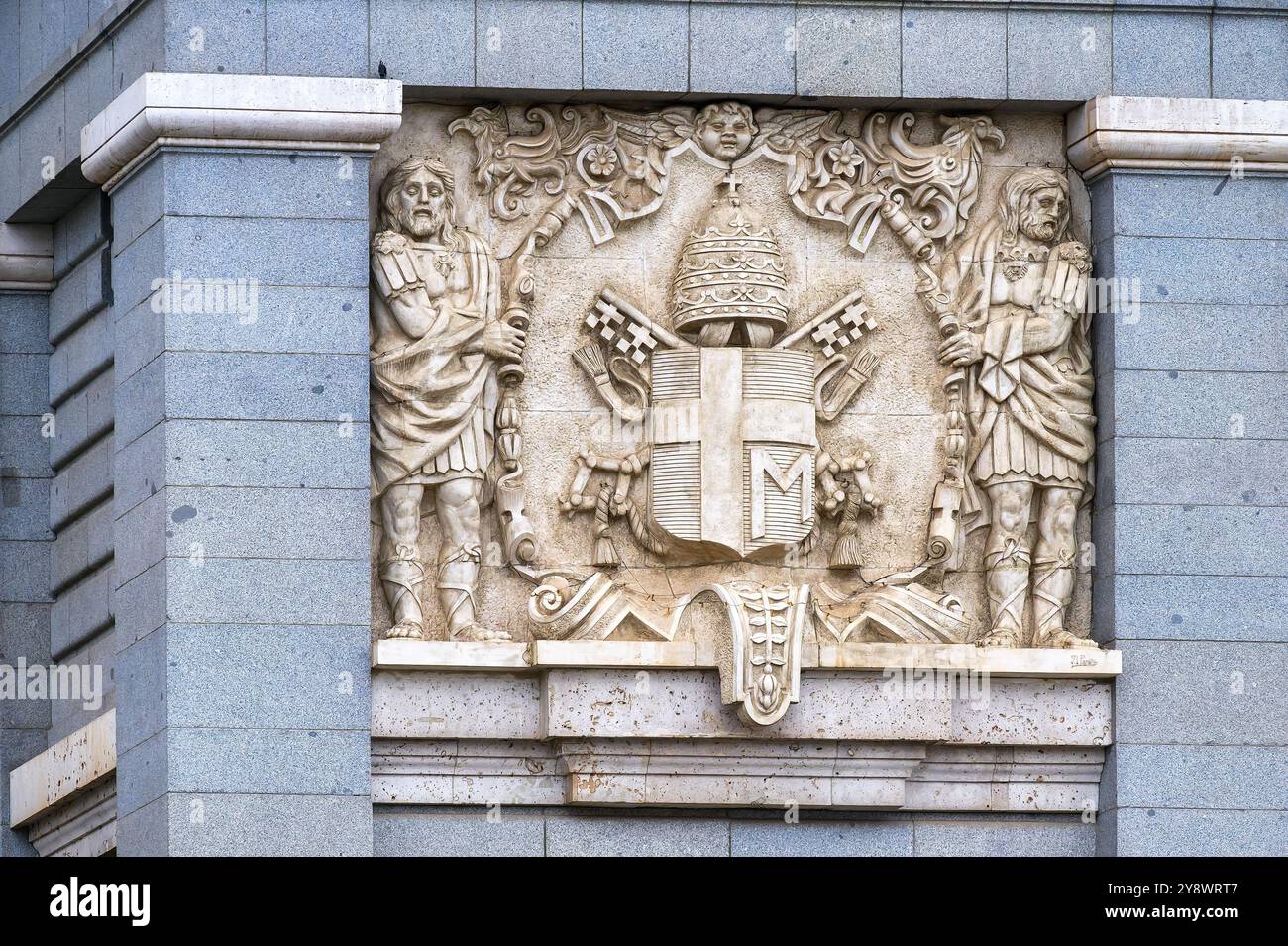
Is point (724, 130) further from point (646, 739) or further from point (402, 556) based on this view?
point (646, 739)

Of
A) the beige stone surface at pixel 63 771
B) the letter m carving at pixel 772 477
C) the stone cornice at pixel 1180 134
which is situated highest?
the stone cornice at pixel 1180 134

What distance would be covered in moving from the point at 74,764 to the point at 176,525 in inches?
104

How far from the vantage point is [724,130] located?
83.7ft

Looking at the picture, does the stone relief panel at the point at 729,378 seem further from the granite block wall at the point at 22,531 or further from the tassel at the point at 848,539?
the granite block wall at the point at 22,531

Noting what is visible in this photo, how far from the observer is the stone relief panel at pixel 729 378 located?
24922 millimetres

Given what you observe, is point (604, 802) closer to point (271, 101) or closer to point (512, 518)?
point (512, 518)

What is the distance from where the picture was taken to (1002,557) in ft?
83.0

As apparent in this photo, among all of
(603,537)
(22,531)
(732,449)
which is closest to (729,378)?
(732,449)

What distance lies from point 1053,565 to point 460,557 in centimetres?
384

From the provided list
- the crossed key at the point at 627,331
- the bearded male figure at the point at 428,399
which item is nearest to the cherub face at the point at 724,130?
the crossed key at the point at 627,331

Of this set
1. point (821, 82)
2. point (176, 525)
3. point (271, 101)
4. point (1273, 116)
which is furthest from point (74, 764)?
point (1273, 116)

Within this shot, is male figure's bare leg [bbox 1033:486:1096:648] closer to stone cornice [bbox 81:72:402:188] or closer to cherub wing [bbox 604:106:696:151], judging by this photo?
cherub wing [bbox 604:106:696:151]

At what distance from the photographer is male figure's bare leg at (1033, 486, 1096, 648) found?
25.3 metres

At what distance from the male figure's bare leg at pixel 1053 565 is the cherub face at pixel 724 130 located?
3.02 meters
